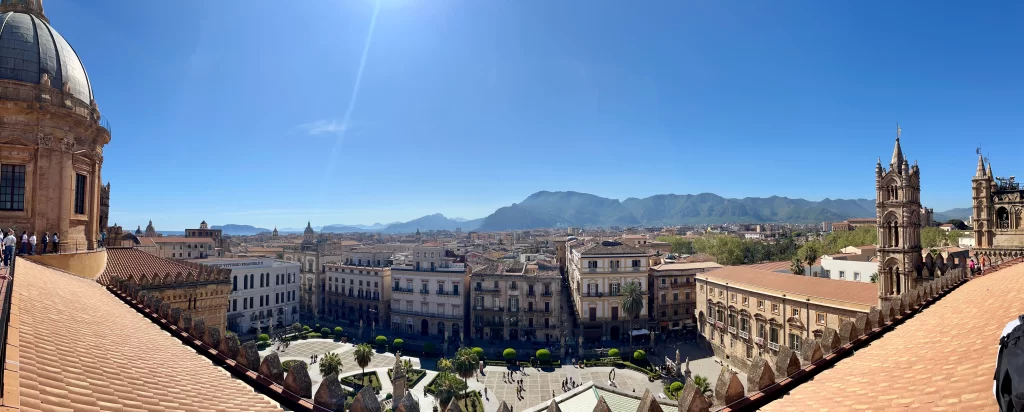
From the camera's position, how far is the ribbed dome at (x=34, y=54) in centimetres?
2036

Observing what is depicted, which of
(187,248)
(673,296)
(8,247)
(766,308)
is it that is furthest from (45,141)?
(187,248)

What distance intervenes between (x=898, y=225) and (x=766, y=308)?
1604cm

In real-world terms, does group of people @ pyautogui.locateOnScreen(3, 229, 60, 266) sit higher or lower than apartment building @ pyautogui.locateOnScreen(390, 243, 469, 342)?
higher

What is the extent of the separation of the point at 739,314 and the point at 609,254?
56.3 feet

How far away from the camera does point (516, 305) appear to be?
58062 mm

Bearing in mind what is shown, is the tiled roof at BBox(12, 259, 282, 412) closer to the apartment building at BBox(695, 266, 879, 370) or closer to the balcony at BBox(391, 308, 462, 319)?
the apartment building at BBox(695, 266, 879, 370)

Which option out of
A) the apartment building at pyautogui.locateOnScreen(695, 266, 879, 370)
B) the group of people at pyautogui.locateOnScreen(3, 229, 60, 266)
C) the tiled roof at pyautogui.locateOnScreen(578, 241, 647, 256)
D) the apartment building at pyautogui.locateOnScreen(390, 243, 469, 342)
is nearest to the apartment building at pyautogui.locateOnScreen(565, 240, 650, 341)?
the tiled roof at pyautogui.locateOnScreen(578, 241, 647, 256)

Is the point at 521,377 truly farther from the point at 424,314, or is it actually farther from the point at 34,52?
the point at 34,52

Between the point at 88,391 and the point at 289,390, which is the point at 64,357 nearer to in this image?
the point at 88,391

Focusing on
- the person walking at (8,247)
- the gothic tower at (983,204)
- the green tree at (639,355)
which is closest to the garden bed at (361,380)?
the green tree at (639,355)

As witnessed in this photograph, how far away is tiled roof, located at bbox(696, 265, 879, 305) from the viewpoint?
34.9 m

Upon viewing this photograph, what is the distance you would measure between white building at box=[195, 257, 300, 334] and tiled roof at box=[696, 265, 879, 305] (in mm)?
58273

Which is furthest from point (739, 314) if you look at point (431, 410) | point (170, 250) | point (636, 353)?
point (170, 250)

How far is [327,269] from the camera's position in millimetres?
73125
